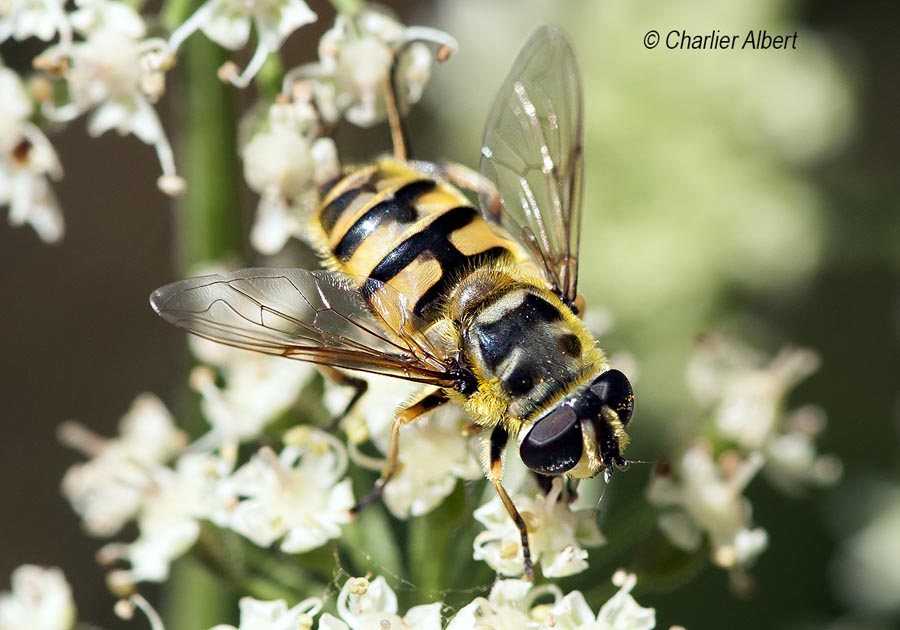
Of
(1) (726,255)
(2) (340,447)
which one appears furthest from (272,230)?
(1) (726,255)

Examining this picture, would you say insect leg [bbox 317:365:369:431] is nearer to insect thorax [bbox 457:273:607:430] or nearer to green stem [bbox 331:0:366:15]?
insect thorax [bbox 457:273:607:430]

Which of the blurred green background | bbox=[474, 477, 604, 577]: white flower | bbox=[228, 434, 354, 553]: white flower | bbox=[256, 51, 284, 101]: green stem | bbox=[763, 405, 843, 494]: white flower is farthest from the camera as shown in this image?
the blurred green background

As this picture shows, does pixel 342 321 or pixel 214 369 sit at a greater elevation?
pixel 342 321

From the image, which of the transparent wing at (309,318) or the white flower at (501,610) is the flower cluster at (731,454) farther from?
the transparent wing at (309,318)

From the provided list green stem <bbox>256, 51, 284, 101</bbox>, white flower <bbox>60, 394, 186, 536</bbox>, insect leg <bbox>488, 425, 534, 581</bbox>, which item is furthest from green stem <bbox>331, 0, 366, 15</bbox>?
white flower <bbox>60, 394, 186, 536</bbox>

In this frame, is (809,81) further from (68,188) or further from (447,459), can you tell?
(68,188)

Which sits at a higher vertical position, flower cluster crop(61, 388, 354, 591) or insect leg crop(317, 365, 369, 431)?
insect leg crop(317, 365, 369, 431)

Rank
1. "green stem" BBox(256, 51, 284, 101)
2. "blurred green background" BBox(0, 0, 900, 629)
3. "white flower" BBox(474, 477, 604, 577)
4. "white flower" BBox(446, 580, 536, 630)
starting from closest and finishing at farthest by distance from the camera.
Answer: "white flower" BBox(446, 580, 536, 630) → "white flower" BBox(474, 477, 604, 577) → "green stem" BBox(256, 51, 284, 101) → "blurred green background" BBox(0, 0, 900, 629)
